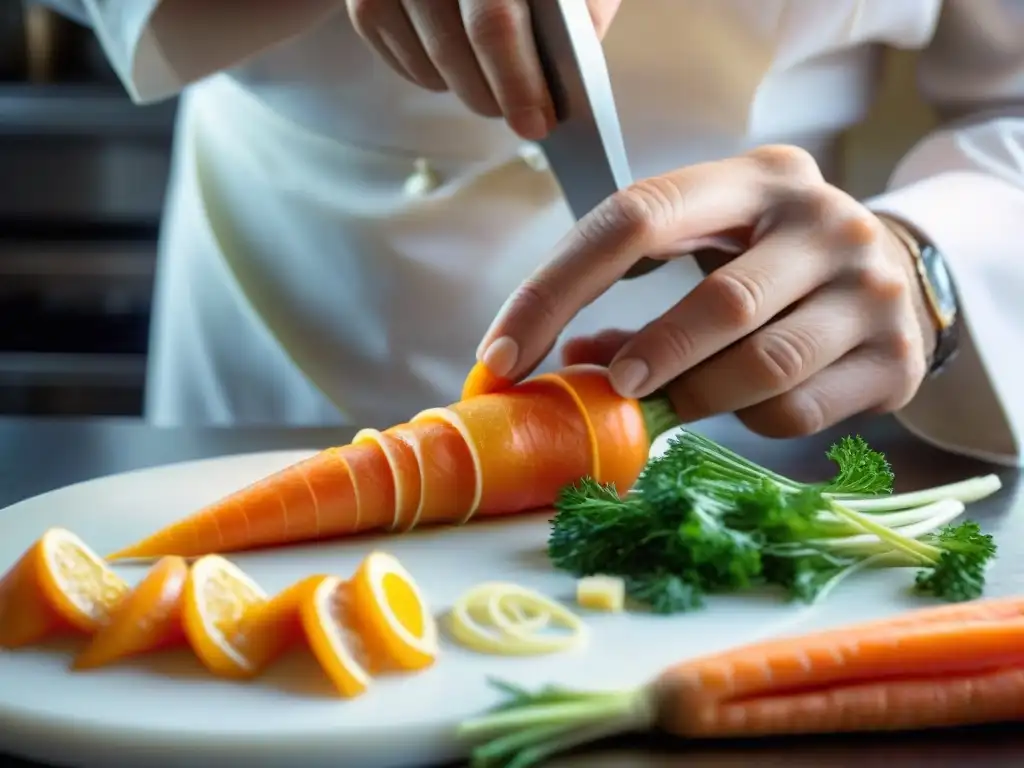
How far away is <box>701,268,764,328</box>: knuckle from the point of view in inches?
44.3

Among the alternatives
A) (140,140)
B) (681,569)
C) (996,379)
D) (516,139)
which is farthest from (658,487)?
(140,140)

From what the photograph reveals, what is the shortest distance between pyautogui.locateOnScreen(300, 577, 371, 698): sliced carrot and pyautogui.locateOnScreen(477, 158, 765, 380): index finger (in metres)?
0.37

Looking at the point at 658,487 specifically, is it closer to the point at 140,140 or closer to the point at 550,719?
the point at 550,719

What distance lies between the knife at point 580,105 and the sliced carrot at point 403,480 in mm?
308

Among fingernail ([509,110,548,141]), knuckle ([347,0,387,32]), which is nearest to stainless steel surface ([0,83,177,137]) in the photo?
knuckle ([347,0,387,32])

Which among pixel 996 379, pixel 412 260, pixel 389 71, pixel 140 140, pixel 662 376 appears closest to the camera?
pixel 662 376

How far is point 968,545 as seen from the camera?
0.92 meters

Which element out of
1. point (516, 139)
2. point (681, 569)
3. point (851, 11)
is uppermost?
point (851, 11)

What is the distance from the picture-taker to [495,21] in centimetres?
Result: 111

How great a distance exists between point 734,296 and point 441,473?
0.31 meters

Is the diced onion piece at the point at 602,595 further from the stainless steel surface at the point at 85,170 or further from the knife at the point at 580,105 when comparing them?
the stainless steel surface at the point at 85,170

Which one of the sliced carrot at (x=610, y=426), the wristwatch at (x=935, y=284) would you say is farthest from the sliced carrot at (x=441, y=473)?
the wristwatch at (x=935, y=284)

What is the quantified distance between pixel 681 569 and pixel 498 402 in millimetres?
305

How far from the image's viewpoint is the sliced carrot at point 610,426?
3.74 ft
